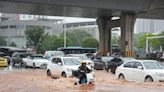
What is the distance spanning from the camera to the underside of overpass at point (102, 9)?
49.3 m

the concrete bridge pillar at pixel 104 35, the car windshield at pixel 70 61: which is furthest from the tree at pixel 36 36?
the car windshield at pixel 70 61

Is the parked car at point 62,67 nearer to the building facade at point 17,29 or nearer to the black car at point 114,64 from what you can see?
the black car at point 114,64

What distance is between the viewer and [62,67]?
26.1m

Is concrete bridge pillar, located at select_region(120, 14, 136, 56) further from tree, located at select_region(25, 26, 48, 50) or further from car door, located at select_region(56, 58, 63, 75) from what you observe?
tree, located at select_region(25, 26, 48, 50)

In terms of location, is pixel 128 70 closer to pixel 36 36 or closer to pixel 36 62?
pixel 36 62

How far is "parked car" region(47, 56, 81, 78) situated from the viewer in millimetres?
25484

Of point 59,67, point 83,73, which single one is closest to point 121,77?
point 59,67

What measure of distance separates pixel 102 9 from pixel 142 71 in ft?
106

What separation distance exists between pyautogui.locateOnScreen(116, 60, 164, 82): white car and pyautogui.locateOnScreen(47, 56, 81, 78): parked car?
304 cm

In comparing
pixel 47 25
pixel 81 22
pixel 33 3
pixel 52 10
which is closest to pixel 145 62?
pixel 33 3

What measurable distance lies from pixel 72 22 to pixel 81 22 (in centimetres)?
430

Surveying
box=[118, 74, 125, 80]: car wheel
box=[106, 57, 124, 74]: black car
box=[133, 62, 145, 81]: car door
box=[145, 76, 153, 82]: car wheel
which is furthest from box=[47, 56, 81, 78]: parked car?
box=[106, 57, 124, 74]: black car

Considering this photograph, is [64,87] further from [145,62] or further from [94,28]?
[94,28]

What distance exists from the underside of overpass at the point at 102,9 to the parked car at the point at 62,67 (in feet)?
64.1
